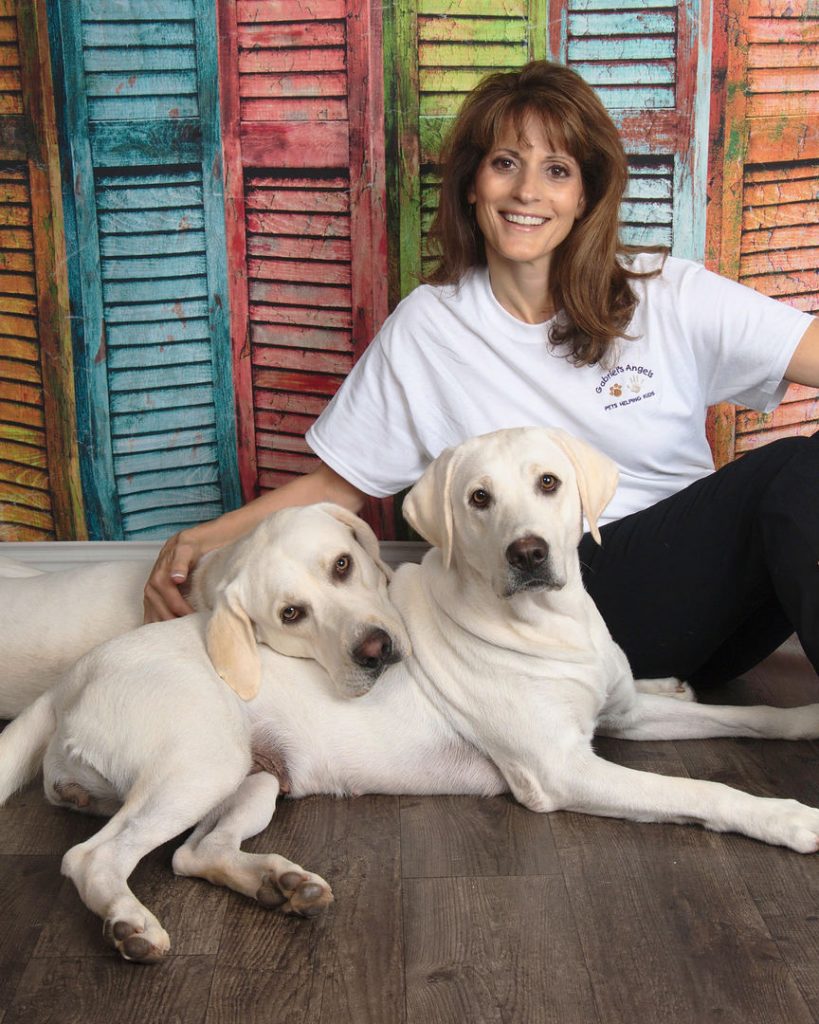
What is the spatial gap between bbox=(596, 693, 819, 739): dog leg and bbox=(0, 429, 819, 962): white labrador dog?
0.39 ft

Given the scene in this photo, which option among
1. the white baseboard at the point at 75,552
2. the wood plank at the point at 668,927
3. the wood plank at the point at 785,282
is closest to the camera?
the wood plank at the point at 668,927

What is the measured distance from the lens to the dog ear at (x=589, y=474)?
211 centimetres

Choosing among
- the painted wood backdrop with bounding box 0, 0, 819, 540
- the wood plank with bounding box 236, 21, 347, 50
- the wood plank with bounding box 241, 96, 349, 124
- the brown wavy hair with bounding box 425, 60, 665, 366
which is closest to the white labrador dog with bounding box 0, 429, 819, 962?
the brown wavy hair with bounding box 425, 60, 665, 366

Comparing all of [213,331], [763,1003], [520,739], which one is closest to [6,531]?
[213,331]

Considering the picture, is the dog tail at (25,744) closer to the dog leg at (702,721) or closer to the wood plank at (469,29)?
the dog leg at (702,721)

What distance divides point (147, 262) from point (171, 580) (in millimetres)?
1288

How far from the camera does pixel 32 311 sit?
3.45 m

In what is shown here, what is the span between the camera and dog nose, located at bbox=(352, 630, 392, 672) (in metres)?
2.13

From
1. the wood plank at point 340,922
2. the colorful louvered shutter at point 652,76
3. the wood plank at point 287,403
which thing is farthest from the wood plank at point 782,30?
the wood plank at point 340,922

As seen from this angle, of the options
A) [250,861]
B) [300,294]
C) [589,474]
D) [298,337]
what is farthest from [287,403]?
[250,861]

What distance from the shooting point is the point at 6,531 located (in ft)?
12.1

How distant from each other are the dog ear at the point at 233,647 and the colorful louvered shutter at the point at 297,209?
4.62 ft

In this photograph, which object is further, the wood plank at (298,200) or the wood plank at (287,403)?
the wood plank at (287,403)

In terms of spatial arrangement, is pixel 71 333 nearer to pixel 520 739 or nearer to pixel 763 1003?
pixel 520 739
